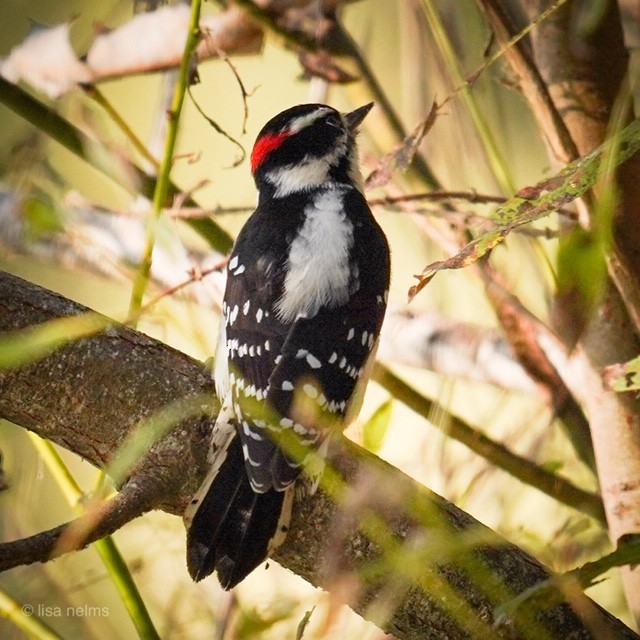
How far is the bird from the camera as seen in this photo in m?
1.37

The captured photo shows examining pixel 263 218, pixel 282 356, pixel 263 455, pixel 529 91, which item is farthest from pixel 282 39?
pixel 263 455

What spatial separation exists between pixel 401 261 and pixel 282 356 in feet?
3.80

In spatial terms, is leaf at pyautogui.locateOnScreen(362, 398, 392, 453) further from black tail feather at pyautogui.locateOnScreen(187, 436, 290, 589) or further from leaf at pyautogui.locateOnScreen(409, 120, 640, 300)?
leaf at pyautogui.locateOnScreen(409, 120, 640, 300)

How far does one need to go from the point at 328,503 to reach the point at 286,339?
0.30 meters

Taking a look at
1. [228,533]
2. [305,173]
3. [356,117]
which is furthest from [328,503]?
[356,117]

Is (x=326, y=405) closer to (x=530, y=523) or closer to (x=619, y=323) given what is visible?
(x=619, y=323)

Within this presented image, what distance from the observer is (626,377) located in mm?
1168

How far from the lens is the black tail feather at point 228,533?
134cm

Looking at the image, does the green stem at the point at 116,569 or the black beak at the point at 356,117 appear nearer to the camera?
the green stem at the point at 116,569

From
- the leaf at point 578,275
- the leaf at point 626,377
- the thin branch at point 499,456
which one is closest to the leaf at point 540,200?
the leaf at point 578,275

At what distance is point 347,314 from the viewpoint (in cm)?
160

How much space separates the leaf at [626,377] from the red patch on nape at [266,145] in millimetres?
982

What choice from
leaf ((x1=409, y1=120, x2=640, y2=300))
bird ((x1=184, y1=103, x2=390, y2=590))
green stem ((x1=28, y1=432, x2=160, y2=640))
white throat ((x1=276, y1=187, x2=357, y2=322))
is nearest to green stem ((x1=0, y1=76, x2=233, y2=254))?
bird ((x1=184, y1=103, x2=390, y2=590))

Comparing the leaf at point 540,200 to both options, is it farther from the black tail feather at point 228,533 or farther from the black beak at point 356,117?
the black beak at point 356,117
